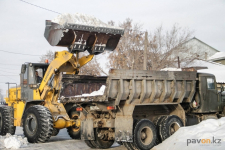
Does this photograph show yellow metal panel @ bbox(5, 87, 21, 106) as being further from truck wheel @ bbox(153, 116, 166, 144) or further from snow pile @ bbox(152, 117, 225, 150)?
snow pile @ bbox(152, 117, 225, 150)

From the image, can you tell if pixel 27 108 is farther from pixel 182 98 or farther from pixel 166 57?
pixel 166 57

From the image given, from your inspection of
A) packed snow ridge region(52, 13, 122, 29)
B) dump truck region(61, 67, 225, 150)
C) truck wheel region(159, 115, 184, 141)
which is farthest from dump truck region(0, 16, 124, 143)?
truck wheel region(159, 115, 184, 141)

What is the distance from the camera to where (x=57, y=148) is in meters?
10.0

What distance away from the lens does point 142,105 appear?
9.26 meters

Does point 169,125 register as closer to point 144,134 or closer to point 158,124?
point 158,124

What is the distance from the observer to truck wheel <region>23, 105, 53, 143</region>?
10656mm

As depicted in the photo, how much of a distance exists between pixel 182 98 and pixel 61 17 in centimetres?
497

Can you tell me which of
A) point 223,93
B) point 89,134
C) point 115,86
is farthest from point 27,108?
point 223,93

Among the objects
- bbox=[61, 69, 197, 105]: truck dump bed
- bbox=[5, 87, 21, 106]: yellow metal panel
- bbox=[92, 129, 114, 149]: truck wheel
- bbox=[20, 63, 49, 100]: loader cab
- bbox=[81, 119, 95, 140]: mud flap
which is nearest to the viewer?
bbox=[61, 69, 197, 105]: truck dump bed

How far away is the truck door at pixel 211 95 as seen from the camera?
11.2m

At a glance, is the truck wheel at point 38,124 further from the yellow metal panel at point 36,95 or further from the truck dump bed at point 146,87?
the truck dump bed at point 146,87

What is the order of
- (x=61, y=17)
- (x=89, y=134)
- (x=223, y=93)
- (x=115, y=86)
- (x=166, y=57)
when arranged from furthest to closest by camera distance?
(x=166, y=57), (x=223, y=93), (x=61, y=17), (x=89, y=134), (x=115, y=86)

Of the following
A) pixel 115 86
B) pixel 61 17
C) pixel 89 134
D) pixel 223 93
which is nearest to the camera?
pixel 115 86

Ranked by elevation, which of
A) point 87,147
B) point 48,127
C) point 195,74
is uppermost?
point 195,74
